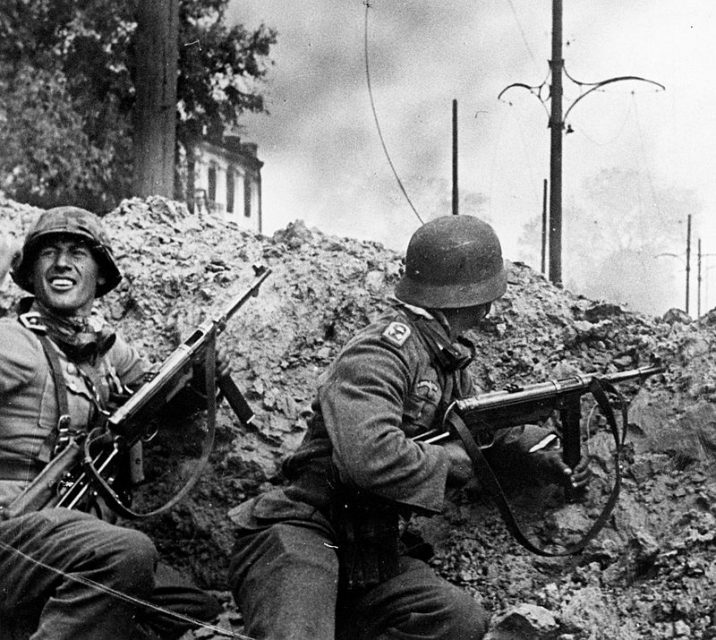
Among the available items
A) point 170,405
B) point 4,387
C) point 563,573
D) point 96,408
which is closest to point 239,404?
point 170,405

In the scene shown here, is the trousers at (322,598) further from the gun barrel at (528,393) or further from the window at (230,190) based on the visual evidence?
the window at (230,190)

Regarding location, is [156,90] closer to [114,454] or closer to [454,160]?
[454,160]

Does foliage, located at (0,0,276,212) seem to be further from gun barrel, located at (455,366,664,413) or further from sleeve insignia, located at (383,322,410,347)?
gun barrel, located at (455,366,664,413)

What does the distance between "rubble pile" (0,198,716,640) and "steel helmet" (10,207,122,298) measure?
0.96m

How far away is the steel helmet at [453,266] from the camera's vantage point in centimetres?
337

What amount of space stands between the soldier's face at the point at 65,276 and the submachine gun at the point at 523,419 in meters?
1.84

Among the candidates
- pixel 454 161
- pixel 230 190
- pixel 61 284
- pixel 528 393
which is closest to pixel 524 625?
pixel 528 393

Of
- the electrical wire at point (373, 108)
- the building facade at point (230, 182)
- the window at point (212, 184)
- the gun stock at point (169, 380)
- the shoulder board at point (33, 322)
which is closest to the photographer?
the gun stock at point (169, 380)

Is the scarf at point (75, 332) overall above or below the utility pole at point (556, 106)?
below

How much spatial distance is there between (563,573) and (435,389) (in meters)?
0.99

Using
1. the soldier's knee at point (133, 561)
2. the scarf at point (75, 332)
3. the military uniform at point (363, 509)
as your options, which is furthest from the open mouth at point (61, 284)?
the military uniform at point (363, 509)

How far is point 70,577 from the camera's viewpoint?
3.21 meters

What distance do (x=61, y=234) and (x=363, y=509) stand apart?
2.02 m

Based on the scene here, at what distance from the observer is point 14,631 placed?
340 centimetres
